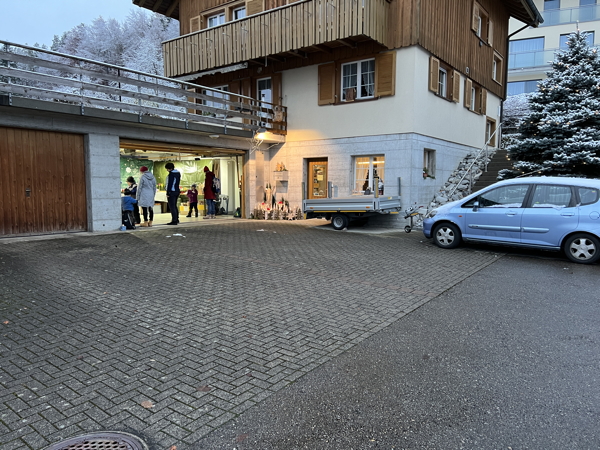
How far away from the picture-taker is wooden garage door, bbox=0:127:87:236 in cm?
1063

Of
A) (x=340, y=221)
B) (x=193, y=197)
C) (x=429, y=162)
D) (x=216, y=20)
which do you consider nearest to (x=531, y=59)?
(x=429, y=162)

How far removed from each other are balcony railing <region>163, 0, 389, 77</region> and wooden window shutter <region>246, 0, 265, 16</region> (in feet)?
3.47

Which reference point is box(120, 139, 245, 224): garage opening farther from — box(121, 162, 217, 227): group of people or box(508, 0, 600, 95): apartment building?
box(508, 0, 600, 95): apartment building

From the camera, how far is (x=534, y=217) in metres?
8.72

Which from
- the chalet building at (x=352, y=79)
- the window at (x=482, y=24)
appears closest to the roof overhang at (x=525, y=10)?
the chalet building at (x=352, y=79)

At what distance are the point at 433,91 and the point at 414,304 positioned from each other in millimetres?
11632

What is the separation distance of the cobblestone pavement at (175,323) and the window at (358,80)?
7.58 metres

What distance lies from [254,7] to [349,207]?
31.1 feet

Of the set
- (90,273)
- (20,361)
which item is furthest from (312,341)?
(90,273)

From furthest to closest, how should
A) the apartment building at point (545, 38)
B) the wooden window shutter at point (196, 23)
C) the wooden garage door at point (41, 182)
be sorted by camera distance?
the apartment building at point (545, 38)
the wooden window shutter at point (196, 23)
the wooden garage door at point (41, 182)

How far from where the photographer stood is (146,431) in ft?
9.16

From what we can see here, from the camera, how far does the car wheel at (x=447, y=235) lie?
9.94 meters

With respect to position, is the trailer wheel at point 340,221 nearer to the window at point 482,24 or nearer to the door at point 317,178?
the door at point 317,178

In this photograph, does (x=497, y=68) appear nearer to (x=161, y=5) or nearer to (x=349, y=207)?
(x=349, y=207)
